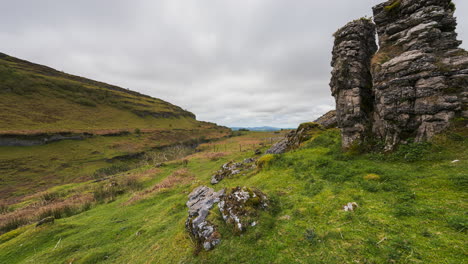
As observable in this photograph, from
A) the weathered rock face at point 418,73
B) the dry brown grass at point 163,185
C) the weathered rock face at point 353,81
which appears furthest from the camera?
the dry brown grass at point 163,185

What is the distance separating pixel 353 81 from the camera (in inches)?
655

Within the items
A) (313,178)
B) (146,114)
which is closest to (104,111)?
(146,114)

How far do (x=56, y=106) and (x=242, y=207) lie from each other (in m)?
145

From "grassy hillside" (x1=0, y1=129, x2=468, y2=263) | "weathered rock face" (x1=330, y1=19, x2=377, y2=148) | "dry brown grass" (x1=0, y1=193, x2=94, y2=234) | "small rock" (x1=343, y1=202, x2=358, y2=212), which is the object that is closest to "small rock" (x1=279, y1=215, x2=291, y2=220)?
"grassy hillside" (x1=0, y1=129, x2=468, y2=263)

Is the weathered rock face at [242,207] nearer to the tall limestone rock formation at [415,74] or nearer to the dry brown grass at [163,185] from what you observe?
the tall limestone rock formation at [415,74]

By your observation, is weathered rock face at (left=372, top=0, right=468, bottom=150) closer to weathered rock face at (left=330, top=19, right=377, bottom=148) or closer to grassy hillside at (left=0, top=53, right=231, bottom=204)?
weathered rock face at (left=330, top=19, right=377, bottom=148)

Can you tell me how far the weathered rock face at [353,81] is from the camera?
647 inches

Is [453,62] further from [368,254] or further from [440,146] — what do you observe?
[368,254]

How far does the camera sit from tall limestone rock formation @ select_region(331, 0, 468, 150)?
11812 mm

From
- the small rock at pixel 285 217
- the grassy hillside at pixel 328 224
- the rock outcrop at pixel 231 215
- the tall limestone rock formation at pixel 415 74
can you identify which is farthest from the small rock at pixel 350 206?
the tall limestone rock formation at pixel 415 74

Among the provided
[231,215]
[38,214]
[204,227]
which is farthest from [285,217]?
[38,214]

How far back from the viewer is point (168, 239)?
34.0 ft

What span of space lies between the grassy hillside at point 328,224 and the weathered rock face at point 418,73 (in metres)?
1.61

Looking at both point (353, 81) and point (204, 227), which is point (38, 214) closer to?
point (204, 227)
